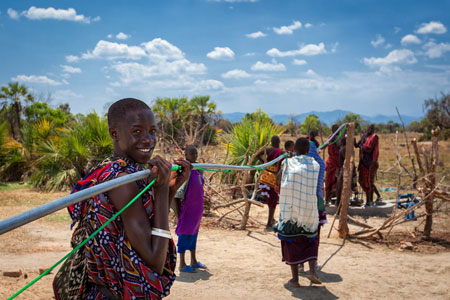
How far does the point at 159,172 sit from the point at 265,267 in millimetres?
4389

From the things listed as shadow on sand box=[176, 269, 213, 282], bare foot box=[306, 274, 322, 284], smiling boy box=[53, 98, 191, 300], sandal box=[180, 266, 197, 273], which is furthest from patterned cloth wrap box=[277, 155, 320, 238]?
smiling boy box=[53, 98, 191, 300]

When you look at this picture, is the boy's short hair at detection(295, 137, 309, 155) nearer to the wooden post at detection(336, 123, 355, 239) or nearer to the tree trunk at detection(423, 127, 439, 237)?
the wooden post at detection(336, 123, 355, 239)

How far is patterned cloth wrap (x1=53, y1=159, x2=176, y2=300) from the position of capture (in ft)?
4.97

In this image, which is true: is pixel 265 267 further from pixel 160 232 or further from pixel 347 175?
pixel 160 232

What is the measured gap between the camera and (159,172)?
1.56m

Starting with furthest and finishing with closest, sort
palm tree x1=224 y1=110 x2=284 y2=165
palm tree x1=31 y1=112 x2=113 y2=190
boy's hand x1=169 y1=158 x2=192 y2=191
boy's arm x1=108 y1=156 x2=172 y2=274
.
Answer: palm tree x1=31 y1=112 x2=113 y2=190
palm tree x1=224 y1=110 x2=284 y2=165
boy's hand x1=169 y1=158 x2=192 y2=191
boy's arm x1=108 y1=156 x2=172 y2=274

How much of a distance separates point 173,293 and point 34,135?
1129 centimetres

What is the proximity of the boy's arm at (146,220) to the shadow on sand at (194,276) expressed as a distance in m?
3.63

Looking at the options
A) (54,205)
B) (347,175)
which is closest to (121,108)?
(54,205)

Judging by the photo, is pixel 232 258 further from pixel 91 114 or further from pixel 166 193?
pixel 91 114

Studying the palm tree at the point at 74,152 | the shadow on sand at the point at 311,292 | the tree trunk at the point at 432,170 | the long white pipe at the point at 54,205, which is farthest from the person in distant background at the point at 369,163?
the long white pipe at the point at 54,205

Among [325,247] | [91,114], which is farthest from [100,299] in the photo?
[91,114]

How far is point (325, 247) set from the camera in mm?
6520

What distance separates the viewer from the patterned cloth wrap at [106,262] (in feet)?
4.97
